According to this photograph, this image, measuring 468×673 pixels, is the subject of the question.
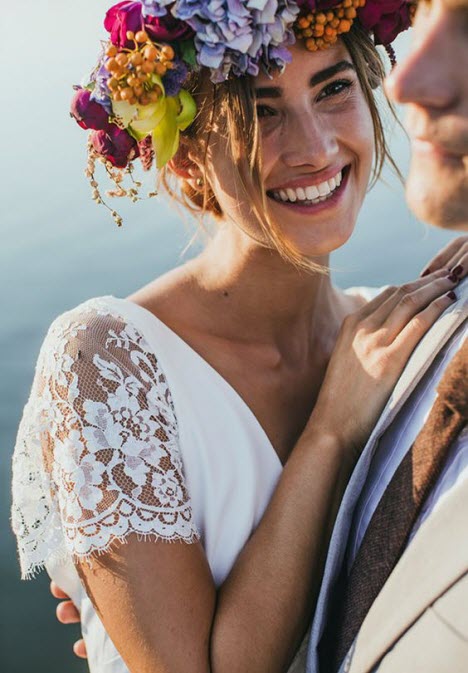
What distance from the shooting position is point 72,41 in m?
5.74

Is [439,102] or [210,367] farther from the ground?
[439,102]

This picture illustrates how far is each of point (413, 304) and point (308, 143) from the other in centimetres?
47

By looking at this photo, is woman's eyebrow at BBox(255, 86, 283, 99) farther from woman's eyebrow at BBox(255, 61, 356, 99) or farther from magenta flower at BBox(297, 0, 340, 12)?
magenta flower at BBox(297, 0, 340, 12)

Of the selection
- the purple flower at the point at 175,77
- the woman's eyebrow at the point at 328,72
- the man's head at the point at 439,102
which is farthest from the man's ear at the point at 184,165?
the man's head at the point at 439,102

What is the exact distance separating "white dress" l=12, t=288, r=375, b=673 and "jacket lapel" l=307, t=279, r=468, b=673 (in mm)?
193

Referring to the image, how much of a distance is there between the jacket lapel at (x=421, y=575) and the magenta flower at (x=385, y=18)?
48.0 inches

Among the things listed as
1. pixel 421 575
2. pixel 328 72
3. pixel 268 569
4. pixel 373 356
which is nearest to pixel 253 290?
pixel 373 356

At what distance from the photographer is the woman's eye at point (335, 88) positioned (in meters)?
1.92

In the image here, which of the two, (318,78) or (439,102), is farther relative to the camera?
(318,78)

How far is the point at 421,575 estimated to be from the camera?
1.23 m

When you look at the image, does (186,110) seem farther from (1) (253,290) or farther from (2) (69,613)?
(2) (69,613)

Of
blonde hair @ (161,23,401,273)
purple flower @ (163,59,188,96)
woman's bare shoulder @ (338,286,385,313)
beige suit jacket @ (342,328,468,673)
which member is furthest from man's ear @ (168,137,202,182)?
beige suit jacket @ (342,328,468,673)

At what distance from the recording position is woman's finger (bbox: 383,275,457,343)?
70.7 inches

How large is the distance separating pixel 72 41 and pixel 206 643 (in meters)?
5.15
